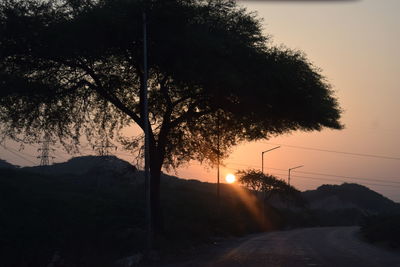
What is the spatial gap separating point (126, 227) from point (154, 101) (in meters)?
6.45

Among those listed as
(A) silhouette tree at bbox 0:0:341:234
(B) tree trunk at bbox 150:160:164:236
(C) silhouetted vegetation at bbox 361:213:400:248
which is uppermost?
(A) silhouette tree at bbox 0:0:341:234

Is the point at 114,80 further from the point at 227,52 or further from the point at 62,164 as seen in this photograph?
the point at 62,164

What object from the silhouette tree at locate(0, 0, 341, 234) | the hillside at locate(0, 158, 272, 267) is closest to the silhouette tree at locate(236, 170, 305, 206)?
the hillside at locate(0, 158, 272, 267)

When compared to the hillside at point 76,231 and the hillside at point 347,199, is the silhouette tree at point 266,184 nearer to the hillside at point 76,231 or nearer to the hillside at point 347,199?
the hillside at point 76,231

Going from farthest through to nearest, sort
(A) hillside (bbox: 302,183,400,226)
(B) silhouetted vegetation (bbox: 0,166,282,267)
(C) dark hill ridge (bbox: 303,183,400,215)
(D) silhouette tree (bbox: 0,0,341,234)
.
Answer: (C) dark hill ridge (bbox: 303,183,400,215)
(A) hillside (bbox: 302,183,400,226)
(D) silhouette tree (bbox: 0,0,341,234)
(B) silhouetted vegetation (bbox: 0,166,282,267)

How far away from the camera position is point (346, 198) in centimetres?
16875

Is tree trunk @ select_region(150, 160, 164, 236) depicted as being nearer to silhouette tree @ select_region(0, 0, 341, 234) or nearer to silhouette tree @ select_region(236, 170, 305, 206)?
silhouette tree @ select_region(0, 0, 341, 234)

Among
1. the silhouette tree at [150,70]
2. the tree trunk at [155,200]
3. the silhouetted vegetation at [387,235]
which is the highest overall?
the silhouette tree at [150,70]

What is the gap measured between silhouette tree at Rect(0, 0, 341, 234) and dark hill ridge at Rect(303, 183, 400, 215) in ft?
439

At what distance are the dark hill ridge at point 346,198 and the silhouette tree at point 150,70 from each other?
439 feet

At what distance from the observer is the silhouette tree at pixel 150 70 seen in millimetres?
27562

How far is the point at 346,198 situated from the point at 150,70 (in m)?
144

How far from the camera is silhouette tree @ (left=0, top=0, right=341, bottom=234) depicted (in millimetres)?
27562

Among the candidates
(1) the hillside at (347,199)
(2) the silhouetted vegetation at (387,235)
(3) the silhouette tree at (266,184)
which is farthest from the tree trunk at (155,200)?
(1) the hillside at (347,199)
